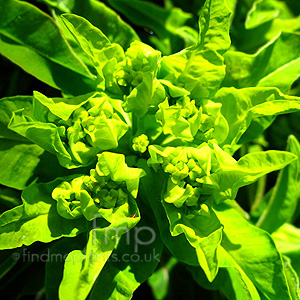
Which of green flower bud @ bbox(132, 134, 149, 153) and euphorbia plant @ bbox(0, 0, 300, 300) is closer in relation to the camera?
euphorbia plant @ bbox(0, 0, 300, 300)

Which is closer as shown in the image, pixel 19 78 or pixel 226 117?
pixel 226 117

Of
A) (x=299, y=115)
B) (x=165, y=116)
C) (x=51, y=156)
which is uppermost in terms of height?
(x=165, y=116)

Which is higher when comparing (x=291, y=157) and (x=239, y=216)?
(x=291, y=157)

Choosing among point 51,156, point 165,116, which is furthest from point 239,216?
point 51,156

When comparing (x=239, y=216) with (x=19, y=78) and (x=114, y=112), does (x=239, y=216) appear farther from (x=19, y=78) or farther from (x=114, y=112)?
(x=19, y=78)

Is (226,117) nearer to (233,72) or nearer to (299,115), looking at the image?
(233,72)

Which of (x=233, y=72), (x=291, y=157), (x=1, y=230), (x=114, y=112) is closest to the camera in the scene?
(x=291, y=157)

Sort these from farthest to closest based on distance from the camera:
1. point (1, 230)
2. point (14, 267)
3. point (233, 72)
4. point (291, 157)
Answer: point (14, 267), point (233, 72), point (1, 230), point (291, 157)

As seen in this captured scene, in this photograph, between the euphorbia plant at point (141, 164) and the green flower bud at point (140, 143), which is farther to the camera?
the green flower bud at point (140, 143)
